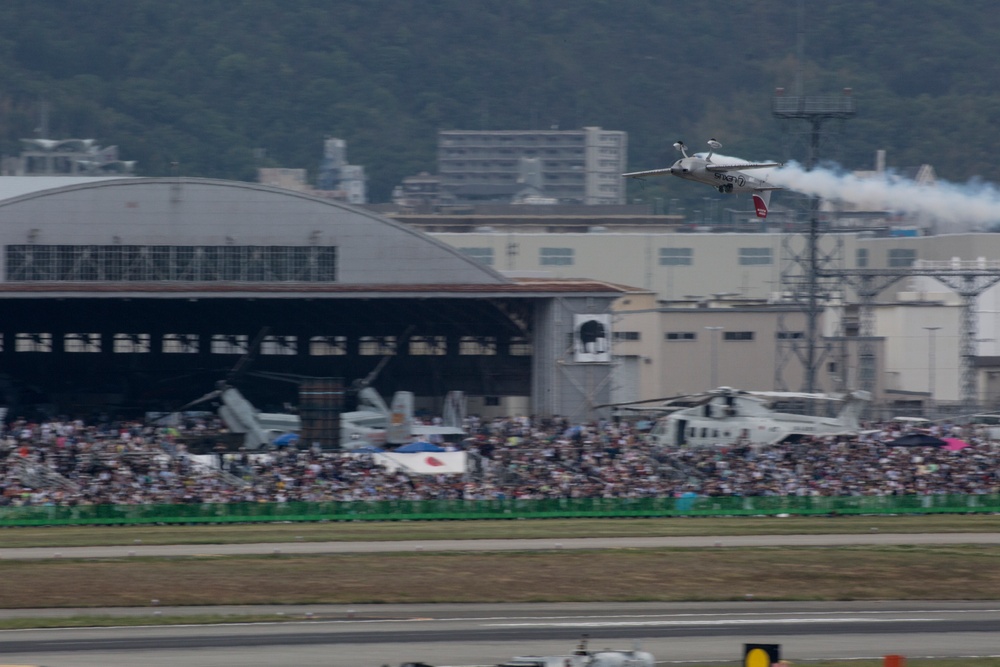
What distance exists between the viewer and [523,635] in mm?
27844

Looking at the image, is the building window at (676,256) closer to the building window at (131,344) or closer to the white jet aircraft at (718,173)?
the building window at (131,344)

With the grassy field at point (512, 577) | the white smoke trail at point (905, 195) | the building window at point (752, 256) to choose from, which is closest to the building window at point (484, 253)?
the building window at point (752, 256)

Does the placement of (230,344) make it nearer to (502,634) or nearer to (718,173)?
(718,173)

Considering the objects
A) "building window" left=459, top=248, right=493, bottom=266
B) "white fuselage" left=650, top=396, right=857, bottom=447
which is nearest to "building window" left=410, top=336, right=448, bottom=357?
"white fuselage" left=650, top=396, right=857, bottom=447

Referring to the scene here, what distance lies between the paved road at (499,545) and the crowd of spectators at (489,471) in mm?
7450

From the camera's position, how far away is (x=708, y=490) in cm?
4872

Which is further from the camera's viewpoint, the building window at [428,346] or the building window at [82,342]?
the building window at [428,346]

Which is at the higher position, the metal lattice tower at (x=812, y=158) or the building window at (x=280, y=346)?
the metal lattice tower at (x=812, y=158)

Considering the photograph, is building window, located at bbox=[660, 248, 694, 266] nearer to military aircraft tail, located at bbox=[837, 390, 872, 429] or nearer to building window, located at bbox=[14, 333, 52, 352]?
military aircraft tail, located at bbox=[837, 390, 872, 429]

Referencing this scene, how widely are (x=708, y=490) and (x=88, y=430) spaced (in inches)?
1020

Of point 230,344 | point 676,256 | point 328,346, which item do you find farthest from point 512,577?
point 676,256

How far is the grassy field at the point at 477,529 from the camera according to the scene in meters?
40.3

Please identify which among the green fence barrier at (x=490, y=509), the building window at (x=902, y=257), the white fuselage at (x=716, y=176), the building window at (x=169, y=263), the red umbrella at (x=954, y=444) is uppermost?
the building window at (x=902, y=257)

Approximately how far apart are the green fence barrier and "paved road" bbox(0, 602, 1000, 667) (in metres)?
13.9
